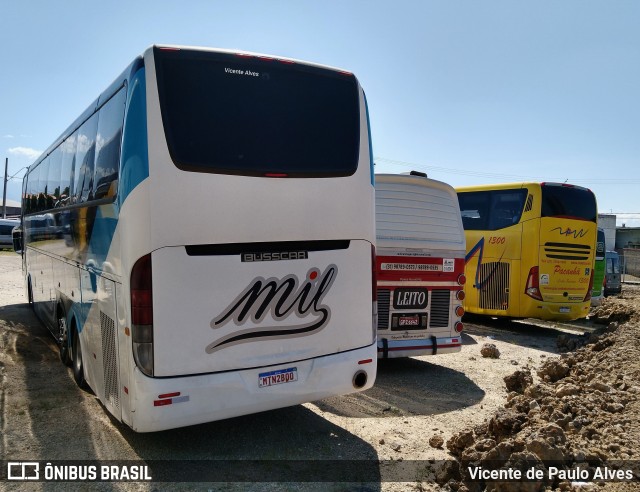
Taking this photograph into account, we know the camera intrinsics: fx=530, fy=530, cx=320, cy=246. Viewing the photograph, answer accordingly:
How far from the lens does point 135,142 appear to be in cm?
441

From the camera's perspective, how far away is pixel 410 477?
453cm

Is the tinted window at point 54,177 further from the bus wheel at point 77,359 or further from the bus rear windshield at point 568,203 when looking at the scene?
the bus rear windshield at point 568,203

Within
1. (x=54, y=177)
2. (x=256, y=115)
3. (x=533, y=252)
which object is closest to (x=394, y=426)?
(x=256, y=115)

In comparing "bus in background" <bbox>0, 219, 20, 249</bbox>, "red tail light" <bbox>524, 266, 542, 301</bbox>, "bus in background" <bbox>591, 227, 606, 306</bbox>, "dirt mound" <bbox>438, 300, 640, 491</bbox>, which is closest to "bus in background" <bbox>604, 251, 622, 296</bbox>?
"bus in background" <bbox>591, 227, 606, 306</bbox>

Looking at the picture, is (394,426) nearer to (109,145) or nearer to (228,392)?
(228,392)

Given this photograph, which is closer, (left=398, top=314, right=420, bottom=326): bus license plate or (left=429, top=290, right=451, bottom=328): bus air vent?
(left=398, top=314, right=420, bottom=326): bus license plate

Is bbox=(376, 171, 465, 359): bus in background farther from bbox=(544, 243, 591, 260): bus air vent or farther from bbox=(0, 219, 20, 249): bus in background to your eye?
bbox=(0, 219, 20, 249): bus in background

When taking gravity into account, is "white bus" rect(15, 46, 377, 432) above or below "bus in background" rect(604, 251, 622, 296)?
above

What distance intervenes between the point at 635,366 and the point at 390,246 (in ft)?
11.4

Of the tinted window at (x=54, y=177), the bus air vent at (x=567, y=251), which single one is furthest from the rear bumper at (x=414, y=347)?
the tinted window at (x=54, y=177)

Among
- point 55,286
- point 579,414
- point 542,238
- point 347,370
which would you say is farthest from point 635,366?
point 55,286

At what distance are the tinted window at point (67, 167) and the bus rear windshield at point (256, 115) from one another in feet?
10.0

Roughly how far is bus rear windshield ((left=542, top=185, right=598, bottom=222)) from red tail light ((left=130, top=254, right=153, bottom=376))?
33.0ft

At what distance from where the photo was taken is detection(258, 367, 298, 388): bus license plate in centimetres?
477
